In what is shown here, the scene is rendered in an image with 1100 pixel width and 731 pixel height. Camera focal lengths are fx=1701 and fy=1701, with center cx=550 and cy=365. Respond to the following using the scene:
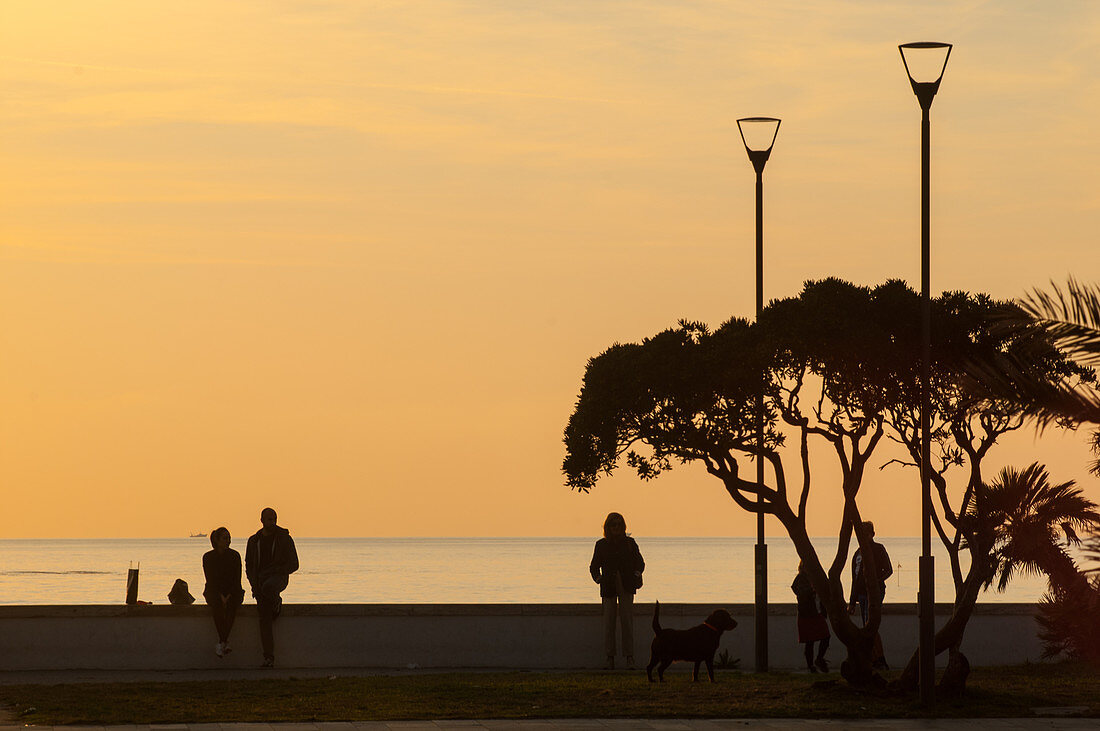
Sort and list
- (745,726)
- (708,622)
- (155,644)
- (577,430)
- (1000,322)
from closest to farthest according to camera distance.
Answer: (745,726) → (1000,322) → (577,430) → (708,622) → (155,644)

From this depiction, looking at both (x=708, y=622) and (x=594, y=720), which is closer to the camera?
(x=594, y=720)

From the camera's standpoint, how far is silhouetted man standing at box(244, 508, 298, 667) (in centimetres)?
1933

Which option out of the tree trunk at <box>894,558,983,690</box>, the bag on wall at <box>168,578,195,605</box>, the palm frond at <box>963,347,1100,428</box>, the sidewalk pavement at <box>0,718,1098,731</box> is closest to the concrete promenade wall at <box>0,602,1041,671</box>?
the bag on wall at <box>168,578,195,605</box>

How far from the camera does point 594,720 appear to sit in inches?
576

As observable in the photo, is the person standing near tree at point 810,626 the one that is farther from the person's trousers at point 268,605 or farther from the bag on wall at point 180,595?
the bag on wall at point 180,595

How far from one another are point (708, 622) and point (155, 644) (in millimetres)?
6376

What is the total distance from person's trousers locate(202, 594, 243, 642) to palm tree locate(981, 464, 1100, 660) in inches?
329

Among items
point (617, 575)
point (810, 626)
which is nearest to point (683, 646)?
point (617, 575)

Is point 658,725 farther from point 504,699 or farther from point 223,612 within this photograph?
point 223,612

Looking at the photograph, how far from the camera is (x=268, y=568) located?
19.4 m

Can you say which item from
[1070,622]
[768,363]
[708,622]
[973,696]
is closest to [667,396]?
[768,363]

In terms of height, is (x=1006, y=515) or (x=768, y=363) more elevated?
(x=768, y=363)

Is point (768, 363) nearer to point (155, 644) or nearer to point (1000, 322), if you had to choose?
point (1000, 322)

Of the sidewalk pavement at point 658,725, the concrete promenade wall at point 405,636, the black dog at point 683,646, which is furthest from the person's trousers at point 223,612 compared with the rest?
the sidewalk pavement at point 658,725
